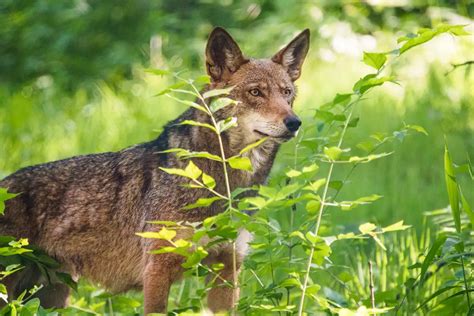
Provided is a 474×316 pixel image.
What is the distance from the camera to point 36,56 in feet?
39.5

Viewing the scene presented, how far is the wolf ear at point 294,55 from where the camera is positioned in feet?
16.9

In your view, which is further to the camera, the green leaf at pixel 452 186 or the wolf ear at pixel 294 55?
the wolf ear at pixel 294 55

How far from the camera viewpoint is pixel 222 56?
4922 mm

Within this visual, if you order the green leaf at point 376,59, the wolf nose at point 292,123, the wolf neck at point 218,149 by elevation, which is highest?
the green leaf at point 376,59

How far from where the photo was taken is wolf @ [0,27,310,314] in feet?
15.8

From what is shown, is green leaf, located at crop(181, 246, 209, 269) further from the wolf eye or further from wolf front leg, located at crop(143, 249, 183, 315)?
the wolf eye

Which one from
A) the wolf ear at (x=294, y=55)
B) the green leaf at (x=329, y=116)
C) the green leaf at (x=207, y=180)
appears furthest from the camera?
the wolf ear at (x=294, y=55)

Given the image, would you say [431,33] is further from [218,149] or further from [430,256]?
[218,149]

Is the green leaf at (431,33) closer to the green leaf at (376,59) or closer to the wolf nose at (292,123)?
the green leaf at (376,59)

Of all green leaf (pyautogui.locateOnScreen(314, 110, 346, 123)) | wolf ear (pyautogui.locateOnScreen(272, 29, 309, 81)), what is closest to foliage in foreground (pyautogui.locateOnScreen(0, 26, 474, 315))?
green leaf (pyautogui.locateOnScreen(314, 110, 346, 123))

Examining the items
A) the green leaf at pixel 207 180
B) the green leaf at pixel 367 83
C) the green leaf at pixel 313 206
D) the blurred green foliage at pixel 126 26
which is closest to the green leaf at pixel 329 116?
the green leaf at pixel 367 83

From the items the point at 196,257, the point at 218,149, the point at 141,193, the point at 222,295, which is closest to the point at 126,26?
the point at 141,193

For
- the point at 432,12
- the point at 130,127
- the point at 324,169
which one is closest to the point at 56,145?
the point at 130,127

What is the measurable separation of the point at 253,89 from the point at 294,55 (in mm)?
444
